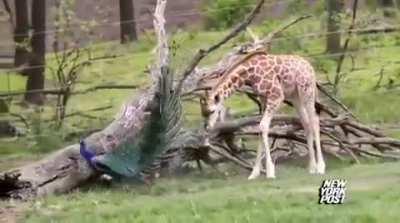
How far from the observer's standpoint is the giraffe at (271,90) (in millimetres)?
9781

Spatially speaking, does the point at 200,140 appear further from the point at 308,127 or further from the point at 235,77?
the point at 308,127

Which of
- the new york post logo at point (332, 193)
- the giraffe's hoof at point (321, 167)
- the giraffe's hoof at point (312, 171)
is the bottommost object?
the giraffe's hoof at point (312, 171)

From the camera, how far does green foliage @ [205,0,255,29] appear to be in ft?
54.2

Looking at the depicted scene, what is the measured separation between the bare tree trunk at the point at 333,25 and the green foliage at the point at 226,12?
1262mm

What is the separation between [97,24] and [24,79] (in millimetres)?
1348

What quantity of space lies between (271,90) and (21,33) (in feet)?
21.6

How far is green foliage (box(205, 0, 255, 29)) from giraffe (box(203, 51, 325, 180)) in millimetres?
5961

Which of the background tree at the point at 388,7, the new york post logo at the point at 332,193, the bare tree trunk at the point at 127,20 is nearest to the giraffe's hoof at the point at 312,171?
the new york post logo at the point at 332,193

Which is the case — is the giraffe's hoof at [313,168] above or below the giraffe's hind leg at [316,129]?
below

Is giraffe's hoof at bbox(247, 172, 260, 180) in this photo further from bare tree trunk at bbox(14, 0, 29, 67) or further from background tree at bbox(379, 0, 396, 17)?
background tree at bbox(379, 0, 396, 17)

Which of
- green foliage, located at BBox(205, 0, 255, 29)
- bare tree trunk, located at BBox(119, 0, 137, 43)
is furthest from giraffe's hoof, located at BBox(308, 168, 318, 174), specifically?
bare tree trunk, located at BBox(119, 0, 137, 43)

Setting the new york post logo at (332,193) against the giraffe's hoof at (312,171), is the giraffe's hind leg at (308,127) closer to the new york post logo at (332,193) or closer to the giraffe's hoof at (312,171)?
the giraffe's hoof at (312,171)

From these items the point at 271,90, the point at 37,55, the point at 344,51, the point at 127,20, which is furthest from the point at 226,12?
the point at 271,90

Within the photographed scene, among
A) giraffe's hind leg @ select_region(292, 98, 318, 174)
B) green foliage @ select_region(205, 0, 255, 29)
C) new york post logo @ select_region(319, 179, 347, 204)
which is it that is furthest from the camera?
green foliage @ select_region(205, 0, 255, 29)
